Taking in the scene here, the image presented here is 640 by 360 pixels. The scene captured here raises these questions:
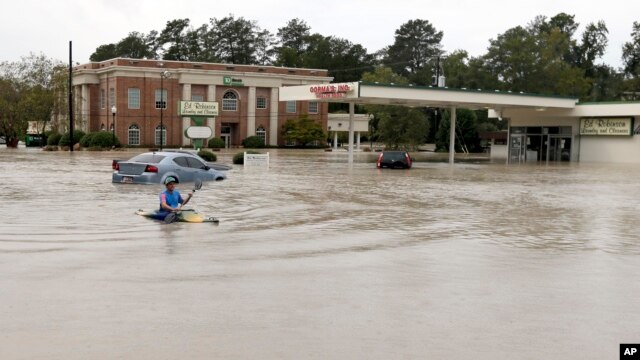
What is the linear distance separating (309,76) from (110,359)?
90.0m

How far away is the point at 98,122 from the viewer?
8900 centimetres

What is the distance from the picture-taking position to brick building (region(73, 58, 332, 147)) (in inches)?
3310

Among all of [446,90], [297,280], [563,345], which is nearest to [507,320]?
[563,345]

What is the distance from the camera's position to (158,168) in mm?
26109

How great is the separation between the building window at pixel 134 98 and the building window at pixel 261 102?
14452mm

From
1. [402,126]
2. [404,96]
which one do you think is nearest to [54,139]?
[402,126]

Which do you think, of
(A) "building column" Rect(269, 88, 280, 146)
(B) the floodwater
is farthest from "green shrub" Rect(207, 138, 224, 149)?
(B) the floodwater

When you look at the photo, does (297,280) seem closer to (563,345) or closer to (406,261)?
(406,261)

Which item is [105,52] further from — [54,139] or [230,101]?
[54,139]

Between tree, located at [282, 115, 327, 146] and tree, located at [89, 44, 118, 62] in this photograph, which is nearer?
tree, located at [282, 115, 327, 146]

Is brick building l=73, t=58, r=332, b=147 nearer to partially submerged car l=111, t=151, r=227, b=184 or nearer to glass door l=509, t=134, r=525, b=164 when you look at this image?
glass door l=509, t=134, r=525, b=164

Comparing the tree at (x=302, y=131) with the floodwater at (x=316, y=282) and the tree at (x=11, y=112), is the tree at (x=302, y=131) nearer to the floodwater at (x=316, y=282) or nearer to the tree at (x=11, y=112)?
the tree at (x=11, y=112)

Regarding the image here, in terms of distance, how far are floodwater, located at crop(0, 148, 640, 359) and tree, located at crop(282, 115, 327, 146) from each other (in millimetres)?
70314

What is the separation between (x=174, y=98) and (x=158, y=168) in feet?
205
